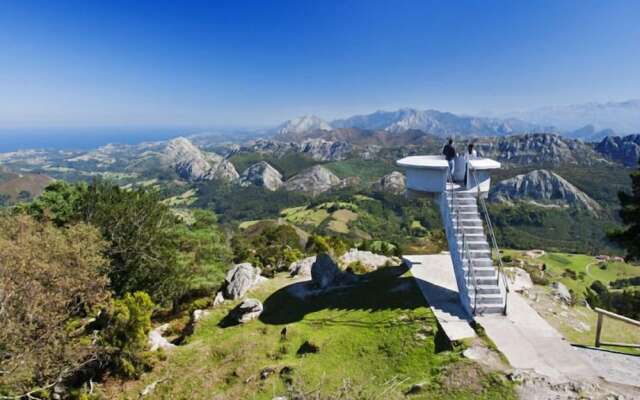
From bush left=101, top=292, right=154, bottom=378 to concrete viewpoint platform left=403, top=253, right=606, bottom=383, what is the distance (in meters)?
9.95

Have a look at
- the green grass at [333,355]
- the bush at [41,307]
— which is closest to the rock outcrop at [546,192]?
the green grass at [333,355]

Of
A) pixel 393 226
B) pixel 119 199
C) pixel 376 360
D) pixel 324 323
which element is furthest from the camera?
pixel 393 226

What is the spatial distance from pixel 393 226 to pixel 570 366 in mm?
152363

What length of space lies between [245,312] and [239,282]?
105 inches

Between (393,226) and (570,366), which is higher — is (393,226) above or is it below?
below

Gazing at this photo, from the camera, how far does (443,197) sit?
40.2ft

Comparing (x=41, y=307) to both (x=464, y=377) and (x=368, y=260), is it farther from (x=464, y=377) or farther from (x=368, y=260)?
(x=368, y=260)

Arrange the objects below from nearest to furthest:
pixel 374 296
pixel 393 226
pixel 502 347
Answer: pixel 502 347, pixel 374 296, pixel 393 226

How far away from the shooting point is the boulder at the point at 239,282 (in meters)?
15.7

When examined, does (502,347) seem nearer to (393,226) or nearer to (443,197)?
(443,197)

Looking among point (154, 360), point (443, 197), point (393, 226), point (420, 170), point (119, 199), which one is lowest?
point (393, 226)

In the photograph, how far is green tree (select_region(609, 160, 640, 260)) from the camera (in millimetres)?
16609

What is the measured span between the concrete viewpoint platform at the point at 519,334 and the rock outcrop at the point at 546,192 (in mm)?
202213

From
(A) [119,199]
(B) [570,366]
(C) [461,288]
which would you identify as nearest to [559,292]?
(C) [461,288]
